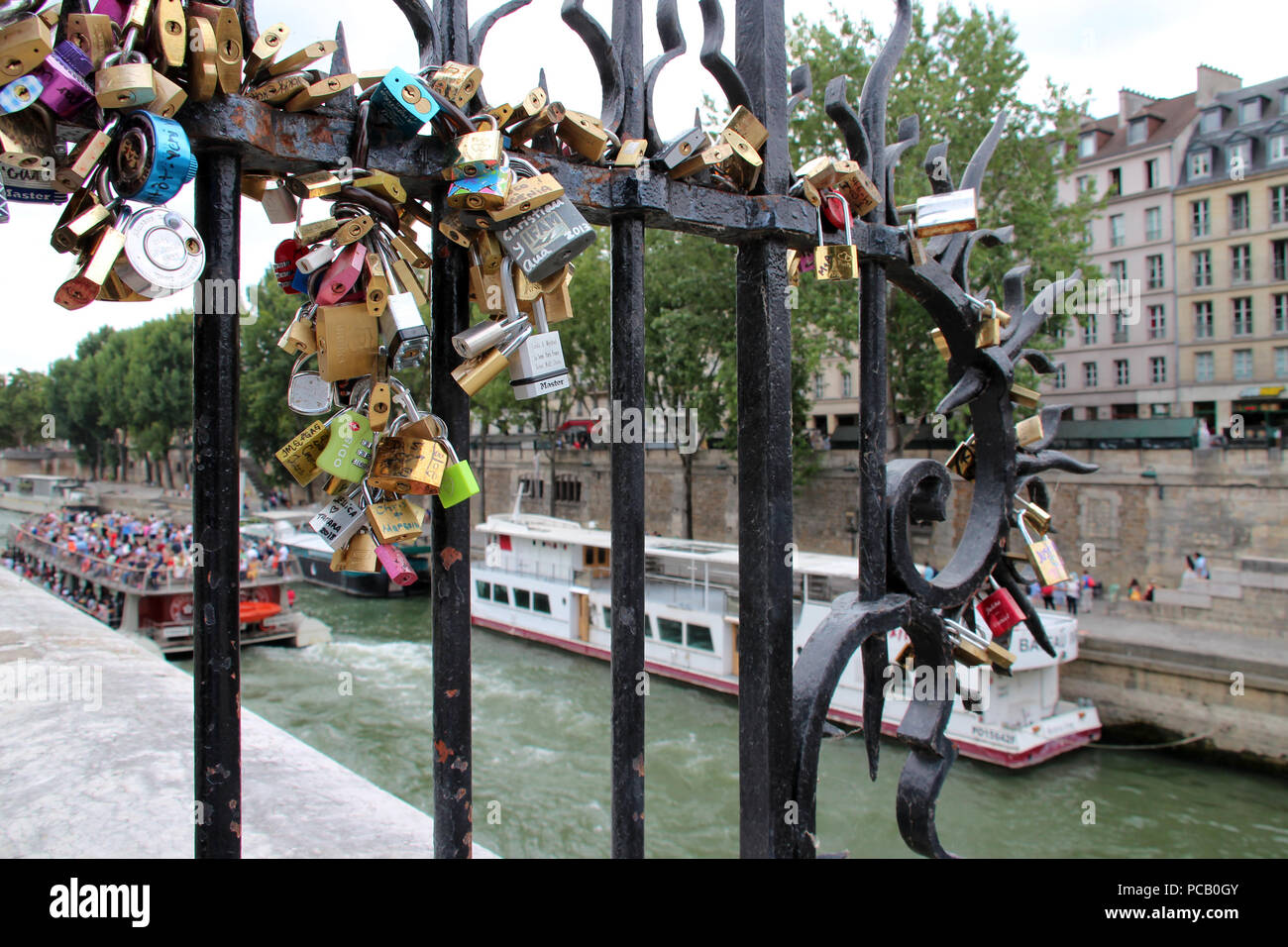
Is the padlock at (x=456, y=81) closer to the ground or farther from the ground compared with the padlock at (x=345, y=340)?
farther from the ground

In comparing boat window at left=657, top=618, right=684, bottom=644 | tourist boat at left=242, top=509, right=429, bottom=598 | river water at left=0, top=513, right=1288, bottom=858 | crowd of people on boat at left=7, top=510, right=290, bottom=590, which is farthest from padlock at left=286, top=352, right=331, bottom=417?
tourist boat at left=242, top=509, right=429, bottom=598

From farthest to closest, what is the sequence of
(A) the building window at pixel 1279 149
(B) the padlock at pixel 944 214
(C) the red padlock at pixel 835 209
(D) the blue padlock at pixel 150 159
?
(A) the building window at pixel 1279 149 → (B) the padlock at pixel 944 214 → (C) the red padlock at pixel 835 209 → (D) the blue padlock at pixel 150 159

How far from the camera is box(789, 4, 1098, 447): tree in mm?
19062

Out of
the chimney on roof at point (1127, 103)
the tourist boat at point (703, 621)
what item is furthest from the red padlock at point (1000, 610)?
the chimney on roof at point (1127, 103)

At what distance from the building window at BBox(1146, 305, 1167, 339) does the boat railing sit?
3016cm

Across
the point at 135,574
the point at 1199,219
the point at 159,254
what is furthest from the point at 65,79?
the point at 1199,219

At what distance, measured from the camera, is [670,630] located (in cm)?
1862

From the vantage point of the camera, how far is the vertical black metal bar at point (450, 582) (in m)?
1.50

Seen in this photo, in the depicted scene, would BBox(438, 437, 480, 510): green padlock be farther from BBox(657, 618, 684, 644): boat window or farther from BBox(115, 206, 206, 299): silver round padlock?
BBox(657, 618, 684, 644): boat window

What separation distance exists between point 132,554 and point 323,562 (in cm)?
885

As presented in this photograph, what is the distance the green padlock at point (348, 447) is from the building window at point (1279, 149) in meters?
37.0

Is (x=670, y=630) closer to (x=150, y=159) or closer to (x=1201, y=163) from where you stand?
(x=150, y=159)

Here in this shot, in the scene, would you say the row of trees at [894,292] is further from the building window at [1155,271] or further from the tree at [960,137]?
the building window at [1155,271]
